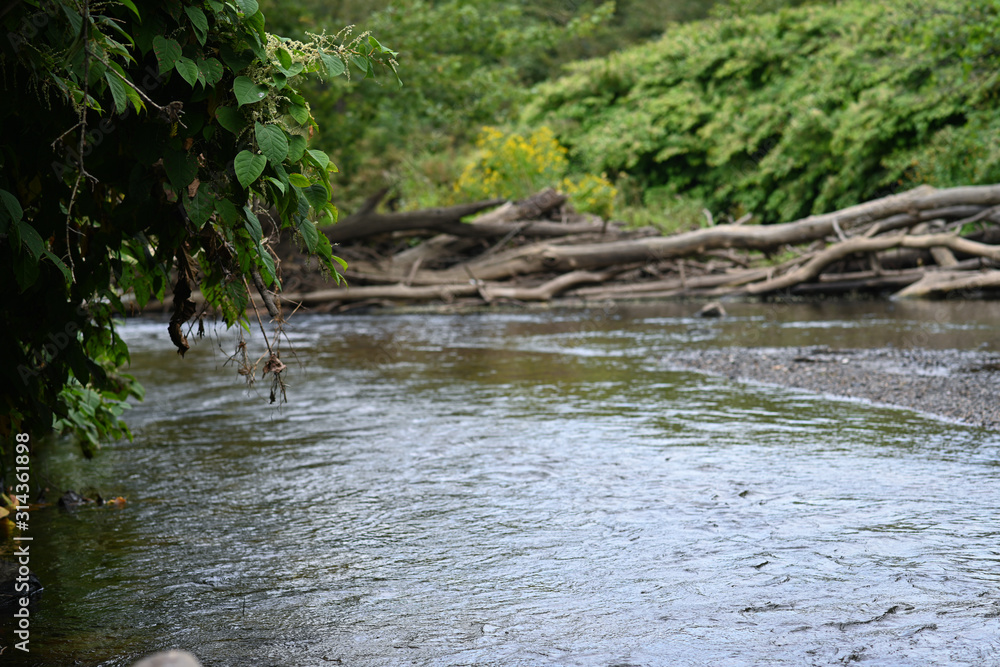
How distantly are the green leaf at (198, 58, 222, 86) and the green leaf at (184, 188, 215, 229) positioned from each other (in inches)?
13.2

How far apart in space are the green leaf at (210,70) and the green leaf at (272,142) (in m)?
0.18

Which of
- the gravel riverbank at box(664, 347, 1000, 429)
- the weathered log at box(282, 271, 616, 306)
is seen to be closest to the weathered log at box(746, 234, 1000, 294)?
the weathered log at box(282, 271, 616, 306)

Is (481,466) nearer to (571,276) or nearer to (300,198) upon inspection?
(300,198)

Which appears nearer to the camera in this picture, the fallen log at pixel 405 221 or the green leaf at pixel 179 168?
the green leaf at pixel 179 168

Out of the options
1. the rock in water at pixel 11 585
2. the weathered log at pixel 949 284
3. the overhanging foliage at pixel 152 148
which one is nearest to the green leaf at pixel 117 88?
the overhanging foliage at pixel 152 148

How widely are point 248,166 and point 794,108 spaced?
19214mm

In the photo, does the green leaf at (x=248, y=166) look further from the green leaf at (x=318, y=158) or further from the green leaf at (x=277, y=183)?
the green leaf at (x=318, y=158)

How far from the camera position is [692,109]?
940 inches

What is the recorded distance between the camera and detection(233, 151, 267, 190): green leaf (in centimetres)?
285

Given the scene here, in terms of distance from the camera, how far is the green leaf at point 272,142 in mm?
2877

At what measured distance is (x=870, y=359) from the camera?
888 cm

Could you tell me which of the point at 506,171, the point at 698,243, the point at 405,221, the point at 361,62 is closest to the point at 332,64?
the point at 361,62

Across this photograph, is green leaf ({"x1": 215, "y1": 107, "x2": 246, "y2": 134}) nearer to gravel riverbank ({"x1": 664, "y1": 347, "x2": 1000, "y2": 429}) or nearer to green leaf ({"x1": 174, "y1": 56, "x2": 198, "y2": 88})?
green leaf ({"x1": 174, "y1": 56, "x2": 198, "y2": 88})

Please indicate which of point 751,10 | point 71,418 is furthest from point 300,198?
point 751,10
